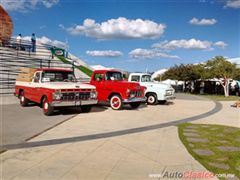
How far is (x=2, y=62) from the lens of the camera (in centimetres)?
2169

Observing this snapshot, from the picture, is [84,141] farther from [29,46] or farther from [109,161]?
[29,46]

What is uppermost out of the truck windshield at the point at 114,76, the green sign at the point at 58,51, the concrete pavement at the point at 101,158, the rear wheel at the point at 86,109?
the green sign at the point at 58,51

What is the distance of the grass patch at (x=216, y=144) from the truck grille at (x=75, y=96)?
13.8 ft

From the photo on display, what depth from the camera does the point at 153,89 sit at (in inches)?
674

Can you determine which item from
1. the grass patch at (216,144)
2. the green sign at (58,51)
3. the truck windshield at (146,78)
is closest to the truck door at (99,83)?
the truck windshield at (146,78)

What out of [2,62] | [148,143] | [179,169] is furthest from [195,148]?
[2,62]

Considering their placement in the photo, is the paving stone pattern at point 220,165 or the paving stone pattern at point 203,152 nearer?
the paving stone pattern at point 220,165

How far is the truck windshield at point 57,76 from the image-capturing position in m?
12.5

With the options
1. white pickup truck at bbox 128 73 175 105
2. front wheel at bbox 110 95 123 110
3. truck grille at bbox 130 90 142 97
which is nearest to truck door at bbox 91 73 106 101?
front wheel at bbox 110 95 123 110

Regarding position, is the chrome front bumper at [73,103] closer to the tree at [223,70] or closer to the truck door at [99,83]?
the truck door at [99,83]

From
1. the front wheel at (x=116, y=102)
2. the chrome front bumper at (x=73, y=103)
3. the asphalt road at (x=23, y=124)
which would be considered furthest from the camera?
the front wheel at (x=116, y=102)

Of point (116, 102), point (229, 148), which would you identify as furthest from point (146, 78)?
point (229, 148)

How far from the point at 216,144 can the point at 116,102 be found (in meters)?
7.48

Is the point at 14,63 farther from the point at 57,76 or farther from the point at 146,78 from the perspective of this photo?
the point at 57,76
